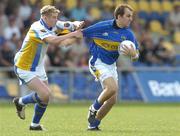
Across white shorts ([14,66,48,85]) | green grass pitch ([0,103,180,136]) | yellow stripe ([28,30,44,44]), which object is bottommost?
green grass pitch ([0,103,180,136])

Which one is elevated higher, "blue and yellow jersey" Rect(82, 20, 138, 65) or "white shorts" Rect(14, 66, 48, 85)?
"blue and yellow jersey" Rect(82, 20, 138, 65)

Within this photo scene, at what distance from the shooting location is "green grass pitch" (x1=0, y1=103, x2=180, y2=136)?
1195 cm

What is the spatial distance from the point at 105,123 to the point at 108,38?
245 cm

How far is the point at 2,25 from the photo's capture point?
943 inches

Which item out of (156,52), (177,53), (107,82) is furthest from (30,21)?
(107,82)

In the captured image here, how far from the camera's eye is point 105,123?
14.5 metres

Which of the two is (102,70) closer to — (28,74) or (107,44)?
(107,44)

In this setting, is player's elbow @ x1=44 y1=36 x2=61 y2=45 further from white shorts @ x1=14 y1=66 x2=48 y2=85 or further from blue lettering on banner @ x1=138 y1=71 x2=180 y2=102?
blue lettering on banner @ x1=138 y1=71 x2=180 y2=102

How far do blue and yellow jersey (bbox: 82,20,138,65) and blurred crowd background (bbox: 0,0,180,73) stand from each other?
8409 millimetres

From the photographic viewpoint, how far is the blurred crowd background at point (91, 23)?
2317 cm

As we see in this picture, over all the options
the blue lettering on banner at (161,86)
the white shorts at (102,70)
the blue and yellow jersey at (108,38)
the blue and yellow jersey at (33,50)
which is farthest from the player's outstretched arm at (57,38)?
the blue lettering on banner at (161,86)

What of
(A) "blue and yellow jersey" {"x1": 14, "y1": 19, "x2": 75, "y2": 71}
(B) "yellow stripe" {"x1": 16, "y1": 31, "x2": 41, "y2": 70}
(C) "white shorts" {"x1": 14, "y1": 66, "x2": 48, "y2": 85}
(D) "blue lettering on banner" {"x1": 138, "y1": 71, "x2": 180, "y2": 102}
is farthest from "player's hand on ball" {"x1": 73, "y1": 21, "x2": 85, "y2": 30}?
(D) "blue lettering on banner" {"x1": 138, "y1": 71, "x2": 180, "y2": 102}

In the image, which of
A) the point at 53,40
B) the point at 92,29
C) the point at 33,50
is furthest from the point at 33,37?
the point at 92,29

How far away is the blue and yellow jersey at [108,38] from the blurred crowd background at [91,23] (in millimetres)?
8409
